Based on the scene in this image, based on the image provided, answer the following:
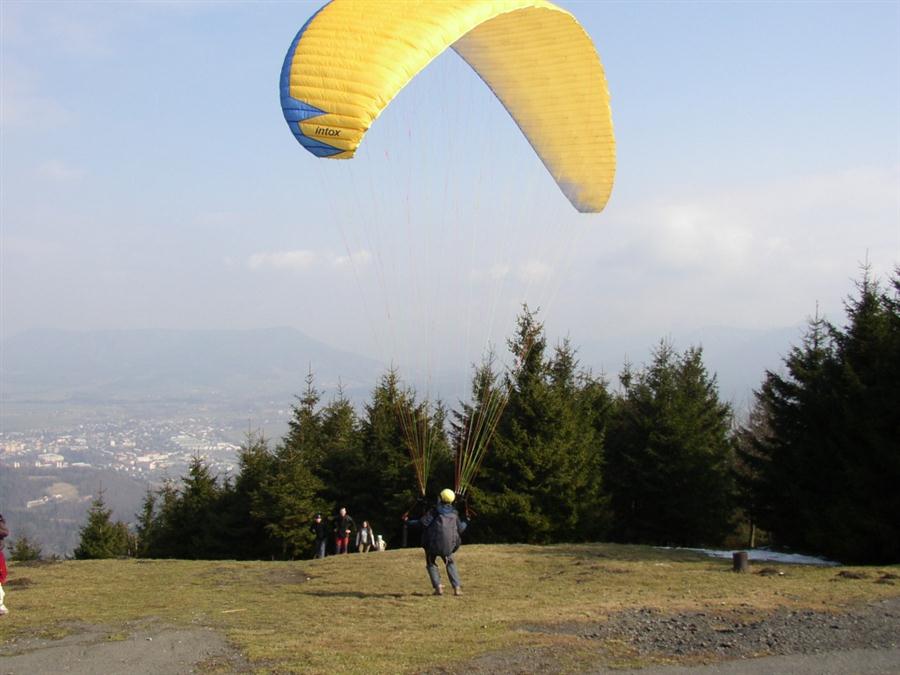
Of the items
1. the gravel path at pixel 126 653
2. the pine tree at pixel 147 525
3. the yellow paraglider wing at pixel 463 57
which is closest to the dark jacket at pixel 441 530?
the gravel path at pixel 126 653

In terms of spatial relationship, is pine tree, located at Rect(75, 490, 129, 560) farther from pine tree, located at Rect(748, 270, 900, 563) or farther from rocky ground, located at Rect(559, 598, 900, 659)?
rocky ground, located at Rect(559, 598, 900, 659)

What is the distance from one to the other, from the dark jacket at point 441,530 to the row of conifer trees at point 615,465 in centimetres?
911

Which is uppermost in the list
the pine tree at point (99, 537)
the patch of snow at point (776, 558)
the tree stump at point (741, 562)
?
the tree stump at point (741, 562)

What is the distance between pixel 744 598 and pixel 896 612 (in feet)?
5.86

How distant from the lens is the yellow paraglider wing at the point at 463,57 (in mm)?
10164

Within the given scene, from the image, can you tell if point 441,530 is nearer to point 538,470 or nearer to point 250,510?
point 538,470

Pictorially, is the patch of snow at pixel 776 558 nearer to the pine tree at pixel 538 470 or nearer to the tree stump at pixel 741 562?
the tree stump at pixel 741 562

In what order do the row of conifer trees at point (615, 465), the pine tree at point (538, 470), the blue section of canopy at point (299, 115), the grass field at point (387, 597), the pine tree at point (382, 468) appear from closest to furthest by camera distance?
the grass field at point (387, 597) → the blue section of canopy at point (299, 115) → the row of conifer trees at point (615, 465) → the pine tree at point (538, 470) → the pine tree at point (382, 468)

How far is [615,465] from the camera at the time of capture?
3166 cm

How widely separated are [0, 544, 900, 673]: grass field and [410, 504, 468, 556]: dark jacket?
68 centimetres

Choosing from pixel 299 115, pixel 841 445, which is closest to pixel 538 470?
pixel 841 445

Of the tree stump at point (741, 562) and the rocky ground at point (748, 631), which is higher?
the tree stump at point (741, 562)

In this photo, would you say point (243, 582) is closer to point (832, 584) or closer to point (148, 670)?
point (148, 670)

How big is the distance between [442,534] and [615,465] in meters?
20.8
